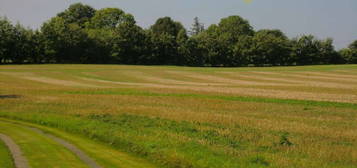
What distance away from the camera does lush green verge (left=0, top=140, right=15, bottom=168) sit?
32.1ft

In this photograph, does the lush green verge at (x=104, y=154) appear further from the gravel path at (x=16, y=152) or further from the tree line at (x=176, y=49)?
the tree line at (x=176, y=49)

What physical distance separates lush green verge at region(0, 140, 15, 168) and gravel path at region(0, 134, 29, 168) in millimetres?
116

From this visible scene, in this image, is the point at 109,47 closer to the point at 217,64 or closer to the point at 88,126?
the point at 217,64

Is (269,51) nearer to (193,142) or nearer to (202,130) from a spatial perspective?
(202,130)

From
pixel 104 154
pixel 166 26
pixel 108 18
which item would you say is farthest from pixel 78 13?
pixel 104 154

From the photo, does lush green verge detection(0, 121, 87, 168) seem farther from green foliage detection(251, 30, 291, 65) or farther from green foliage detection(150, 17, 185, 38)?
green foliage detection(150, 17, 185, 38)

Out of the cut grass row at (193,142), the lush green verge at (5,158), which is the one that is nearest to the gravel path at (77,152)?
the cut grass row at (193,142)

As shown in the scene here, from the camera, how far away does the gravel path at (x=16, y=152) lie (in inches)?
395

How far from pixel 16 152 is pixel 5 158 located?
94 cm

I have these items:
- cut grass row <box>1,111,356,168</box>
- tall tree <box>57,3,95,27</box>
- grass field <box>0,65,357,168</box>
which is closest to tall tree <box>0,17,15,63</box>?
tall tree <box>57,3,95,27</box>

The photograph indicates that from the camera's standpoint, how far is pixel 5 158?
1055 centimetres

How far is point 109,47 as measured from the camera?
111 m

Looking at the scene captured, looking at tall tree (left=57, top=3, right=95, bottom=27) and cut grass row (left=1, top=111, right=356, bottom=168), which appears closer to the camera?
cut grass row (left=1, top=111, right=356, bottom=168)

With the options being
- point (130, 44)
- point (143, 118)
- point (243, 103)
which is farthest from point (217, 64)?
point (143, 118)
